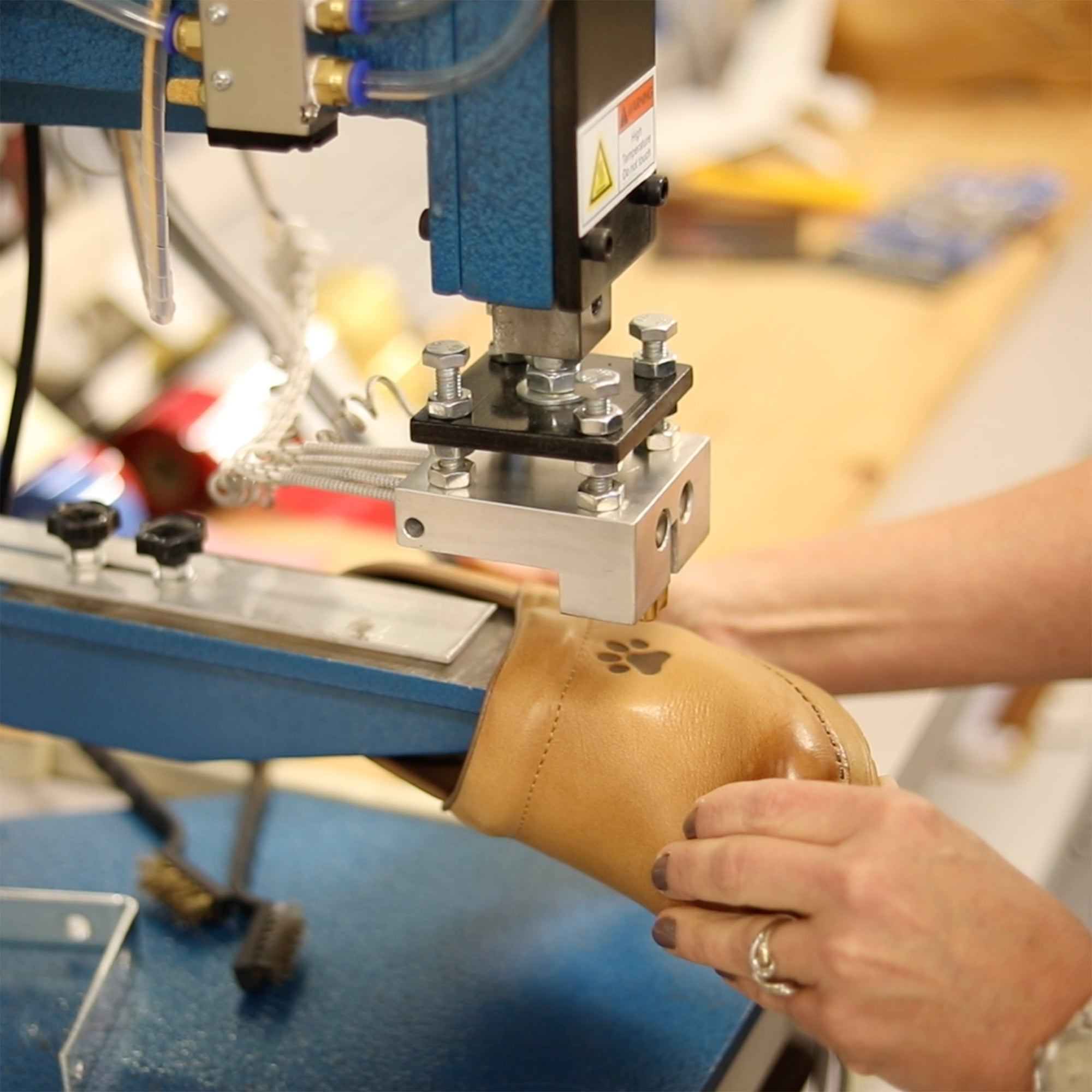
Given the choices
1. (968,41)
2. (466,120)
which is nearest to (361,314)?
(466,120)

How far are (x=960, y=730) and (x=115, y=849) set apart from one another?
767 millimetres

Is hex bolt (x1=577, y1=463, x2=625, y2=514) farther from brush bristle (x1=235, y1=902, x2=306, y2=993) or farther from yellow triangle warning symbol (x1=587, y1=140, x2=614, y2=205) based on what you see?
brush bristle (x1=235, y1=902, x2=306, y2=993)

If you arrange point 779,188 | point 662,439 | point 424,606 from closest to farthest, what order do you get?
point 662,439 < point 424,606 < point 779,188

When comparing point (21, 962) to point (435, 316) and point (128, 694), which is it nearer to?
point (128, 694)

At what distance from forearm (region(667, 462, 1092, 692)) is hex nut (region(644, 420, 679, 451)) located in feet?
1.07

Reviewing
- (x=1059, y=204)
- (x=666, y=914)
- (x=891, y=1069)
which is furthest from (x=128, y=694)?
(x=1059, y=204)

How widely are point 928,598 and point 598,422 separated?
457 millimetres

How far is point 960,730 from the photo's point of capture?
1.37 meters

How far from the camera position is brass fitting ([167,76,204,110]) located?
0.62m

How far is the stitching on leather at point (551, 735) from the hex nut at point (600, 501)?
0.11 metres

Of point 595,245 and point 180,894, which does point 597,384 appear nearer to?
point 595,245

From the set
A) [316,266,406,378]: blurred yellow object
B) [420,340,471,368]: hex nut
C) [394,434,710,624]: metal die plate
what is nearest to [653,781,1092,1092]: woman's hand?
[394,434,710,624]: metal die plate

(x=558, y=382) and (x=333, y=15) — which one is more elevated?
(x=333, y=15)

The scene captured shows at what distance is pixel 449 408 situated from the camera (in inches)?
25.3
